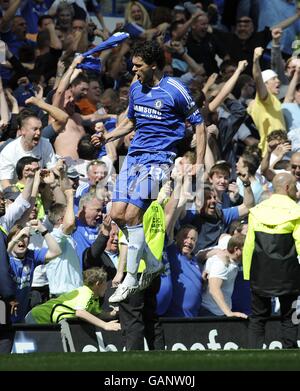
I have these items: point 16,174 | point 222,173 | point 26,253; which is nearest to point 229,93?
point 222,173

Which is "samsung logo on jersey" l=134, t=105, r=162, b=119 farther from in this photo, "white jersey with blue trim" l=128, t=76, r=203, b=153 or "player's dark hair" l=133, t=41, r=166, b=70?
"player's dark hair" l=133, t=41, r=166, b=70

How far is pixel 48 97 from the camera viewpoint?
48.2 feet

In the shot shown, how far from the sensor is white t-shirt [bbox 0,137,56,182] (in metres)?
13.3

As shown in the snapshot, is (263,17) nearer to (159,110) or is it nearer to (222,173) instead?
(222,173)

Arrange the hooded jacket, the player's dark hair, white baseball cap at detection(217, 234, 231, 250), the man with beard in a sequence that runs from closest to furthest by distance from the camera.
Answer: the player's dark hair → the hooded jacket → white baseball cap at detection(217, 234, 231, 250) → the man with beard

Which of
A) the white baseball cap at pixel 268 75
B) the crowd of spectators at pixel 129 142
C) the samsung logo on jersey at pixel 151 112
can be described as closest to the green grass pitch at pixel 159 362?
the crowd of spectators at pixel 129 142

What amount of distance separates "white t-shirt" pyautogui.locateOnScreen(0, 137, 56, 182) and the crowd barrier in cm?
245

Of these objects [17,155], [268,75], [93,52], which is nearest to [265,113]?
[268,75]

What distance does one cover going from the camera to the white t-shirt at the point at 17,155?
43.8ft

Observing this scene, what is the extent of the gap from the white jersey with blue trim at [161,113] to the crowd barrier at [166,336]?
1.89 m

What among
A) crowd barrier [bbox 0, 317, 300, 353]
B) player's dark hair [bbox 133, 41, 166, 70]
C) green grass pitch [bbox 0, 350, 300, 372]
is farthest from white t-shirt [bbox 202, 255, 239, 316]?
green grass pitch [bbox 0, 350, 300, 372]

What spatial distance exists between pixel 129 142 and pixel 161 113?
374cm

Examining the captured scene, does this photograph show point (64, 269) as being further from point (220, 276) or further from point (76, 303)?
point (220, 276)

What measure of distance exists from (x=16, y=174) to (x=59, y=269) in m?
1.49
